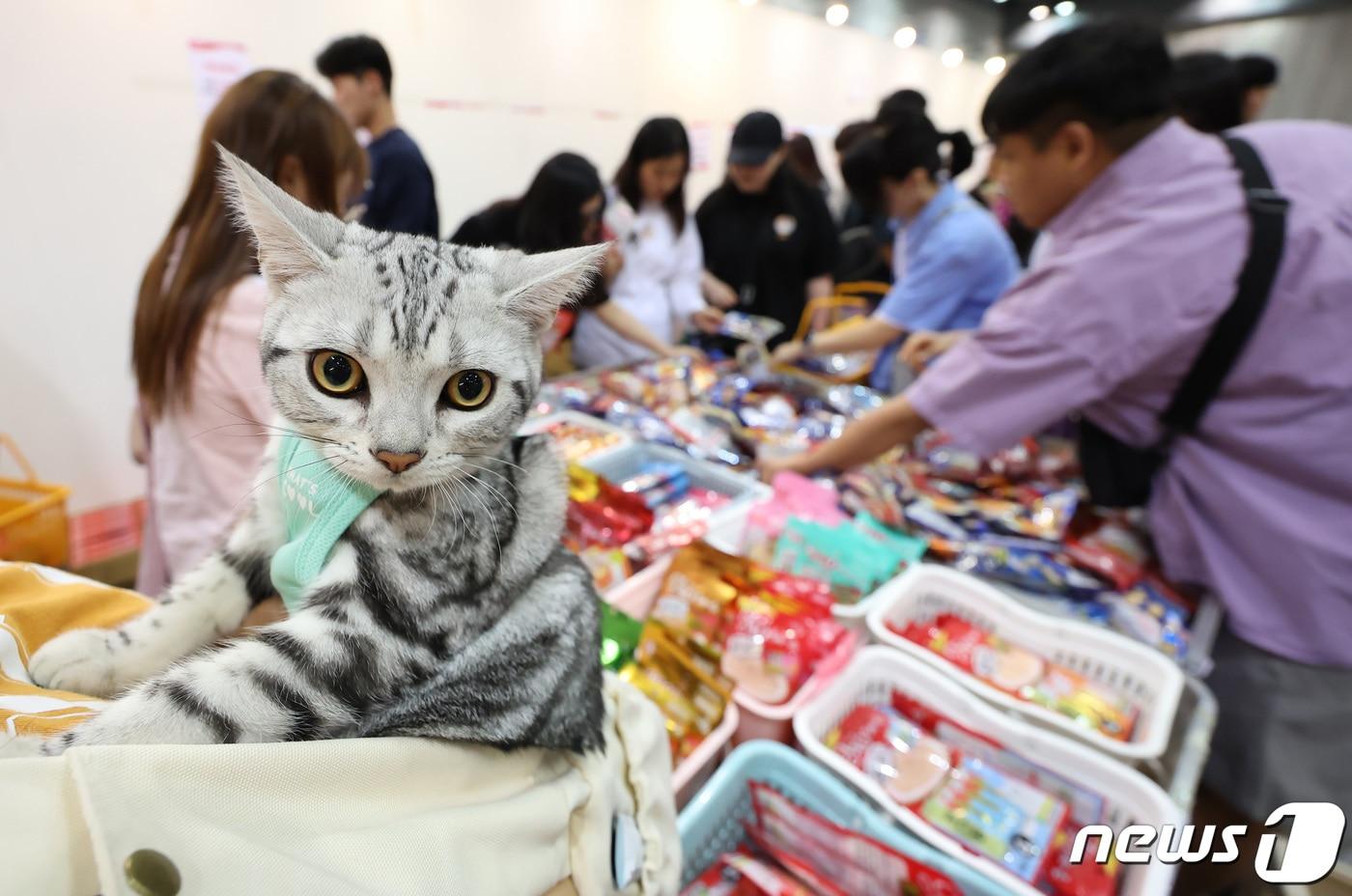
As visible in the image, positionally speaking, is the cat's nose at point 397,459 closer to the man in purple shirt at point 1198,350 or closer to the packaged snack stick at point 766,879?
the packaged snack stick at point 766,879

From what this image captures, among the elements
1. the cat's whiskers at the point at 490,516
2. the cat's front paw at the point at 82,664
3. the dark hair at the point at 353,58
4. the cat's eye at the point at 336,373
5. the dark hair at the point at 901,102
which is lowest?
the cat's front paw at the point at 82,664

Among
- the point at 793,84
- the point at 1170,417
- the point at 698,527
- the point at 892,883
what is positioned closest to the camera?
the point at 892,883

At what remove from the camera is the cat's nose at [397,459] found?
1.90ft

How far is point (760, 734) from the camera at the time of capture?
3.50 ft

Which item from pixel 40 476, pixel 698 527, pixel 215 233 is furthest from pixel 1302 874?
pixel 40 476

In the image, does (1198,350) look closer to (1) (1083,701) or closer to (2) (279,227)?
(1) (1083,701)

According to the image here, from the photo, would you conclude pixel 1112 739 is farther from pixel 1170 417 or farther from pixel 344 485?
pixel 344 485

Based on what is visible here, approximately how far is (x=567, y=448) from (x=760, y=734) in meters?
0.97

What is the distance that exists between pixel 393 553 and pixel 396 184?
2.30 metres

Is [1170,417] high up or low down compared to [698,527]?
up

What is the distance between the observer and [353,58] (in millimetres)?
2406

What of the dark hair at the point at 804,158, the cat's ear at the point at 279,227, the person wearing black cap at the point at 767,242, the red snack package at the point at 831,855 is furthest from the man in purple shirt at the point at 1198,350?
the dark hair at the point at 804,158

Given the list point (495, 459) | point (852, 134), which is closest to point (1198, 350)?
point (495, 459)

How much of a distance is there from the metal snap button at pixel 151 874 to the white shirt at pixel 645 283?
88.0 inches
